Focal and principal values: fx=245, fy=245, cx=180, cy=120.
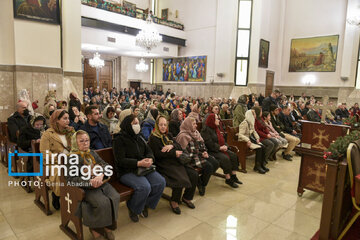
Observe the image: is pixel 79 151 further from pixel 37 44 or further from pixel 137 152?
pixel 37 44

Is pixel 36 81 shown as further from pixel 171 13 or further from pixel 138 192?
pixel 171 13

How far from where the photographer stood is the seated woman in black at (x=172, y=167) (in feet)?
10.8

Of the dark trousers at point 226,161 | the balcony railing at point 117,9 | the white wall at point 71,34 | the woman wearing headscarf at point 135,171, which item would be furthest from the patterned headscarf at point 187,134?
the balcony railing at point 117,9

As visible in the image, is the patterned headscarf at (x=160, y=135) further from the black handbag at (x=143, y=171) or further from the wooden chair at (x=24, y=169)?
the wooden chair at (x=24, y=169)

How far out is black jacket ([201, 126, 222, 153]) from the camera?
4215 millimetres

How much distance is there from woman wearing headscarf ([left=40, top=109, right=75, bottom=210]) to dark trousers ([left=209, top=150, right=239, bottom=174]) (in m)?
2.31

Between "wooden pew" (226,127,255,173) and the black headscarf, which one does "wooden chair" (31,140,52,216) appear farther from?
"wooden pew" (226,127,255,173)

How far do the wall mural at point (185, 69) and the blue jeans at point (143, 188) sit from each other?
44.4ft

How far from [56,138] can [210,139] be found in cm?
238

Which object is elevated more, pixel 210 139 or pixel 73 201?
pixel 210 139

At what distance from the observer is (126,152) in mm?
3084

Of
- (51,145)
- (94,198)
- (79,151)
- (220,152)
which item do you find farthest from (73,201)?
(220,152)

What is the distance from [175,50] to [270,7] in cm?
641

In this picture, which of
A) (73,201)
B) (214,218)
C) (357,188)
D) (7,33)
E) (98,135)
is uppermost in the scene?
(7,33)
